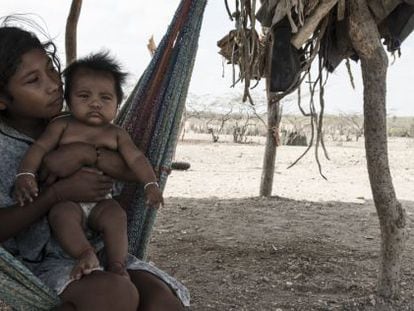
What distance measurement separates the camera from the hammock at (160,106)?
1.91 metres

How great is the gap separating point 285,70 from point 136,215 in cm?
149

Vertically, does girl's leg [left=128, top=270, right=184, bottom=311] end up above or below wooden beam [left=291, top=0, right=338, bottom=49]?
below

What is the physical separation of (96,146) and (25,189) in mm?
268

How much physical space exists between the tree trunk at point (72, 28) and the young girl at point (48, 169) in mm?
2551

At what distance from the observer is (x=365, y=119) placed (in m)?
2.85

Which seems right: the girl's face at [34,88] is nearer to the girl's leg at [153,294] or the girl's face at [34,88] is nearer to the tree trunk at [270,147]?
the girl's leg at [153,294]

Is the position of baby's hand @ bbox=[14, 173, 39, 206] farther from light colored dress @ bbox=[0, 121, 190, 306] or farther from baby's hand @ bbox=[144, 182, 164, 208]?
baby's hand @ bbox=[144, 182, 164, 208]

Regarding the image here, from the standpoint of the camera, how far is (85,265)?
145 cm

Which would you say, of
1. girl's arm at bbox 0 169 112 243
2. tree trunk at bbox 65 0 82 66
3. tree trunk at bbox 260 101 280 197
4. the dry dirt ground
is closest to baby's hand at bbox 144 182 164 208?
girl's arm at bbox 0 169 112 243

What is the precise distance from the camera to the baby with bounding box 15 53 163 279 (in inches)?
60.4

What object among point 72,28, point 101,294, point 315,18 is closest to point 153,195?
point 101,294

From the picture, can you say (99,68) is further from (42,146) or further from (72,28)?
(72,28)

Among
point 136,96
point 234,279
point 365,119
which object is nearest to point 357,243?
→ point 234,279

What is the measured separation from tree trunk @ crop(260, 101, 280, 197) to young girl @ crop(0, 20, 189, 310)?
187 inches
